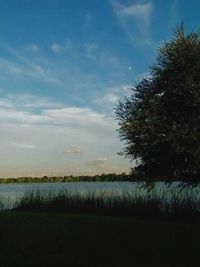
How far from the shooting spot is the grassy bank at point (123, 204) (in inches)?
932

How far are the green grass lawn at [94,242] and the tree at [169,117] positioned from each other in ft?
20.3

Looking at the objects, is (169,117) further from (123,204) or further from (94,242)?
Answer: (94,242)

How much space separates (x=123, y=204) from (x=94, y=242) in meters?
10.2

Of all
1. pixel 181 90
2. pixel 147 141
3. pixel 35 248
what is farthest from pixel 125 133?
pixel 35 248

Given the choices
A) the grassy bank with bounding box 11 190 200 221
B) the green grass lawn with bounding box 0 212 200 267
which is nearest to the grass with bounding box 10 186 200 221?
the grassy bank with bounding box 11 190 200 221

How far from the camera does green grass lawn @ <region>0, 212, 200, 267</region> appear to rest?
12547mm

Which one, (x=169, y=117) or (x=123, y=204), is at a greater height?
(x=169, y=117)

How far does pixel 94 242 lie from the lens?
15.5m

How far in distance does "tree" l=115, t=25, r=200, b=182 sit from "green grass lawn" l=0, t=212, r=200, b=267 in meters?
6.20

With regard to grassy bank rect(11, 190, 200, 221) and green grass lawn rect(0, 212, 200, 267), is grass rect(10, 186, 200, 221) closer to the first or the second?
grassy bank rect(11, 190, 200, 221)

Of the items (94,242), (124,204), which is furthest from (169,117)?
(94,242)

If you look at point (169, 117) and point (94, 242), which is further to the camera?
point (169, 117)

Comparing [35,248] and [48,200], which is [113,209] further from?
[35,248]

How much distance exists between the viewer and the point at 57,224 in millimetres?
19250
